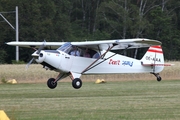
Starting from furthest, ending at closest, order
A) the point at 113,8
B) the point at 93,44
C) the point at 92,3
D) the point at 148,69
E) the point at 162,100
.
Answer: the point at 92,3, the point at 113,8, the point at 148,69, the point at 93,44, the point at 162,100

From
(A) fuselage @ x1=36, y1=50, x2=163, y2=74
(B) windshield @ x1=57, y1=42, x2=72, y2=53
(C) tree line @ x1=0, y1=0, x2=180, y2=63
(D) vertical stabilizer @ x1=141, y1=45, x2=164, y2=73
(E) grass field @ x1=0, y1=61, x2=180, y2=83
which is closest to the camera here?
(A) fuselage @ x1=36, y1=50, x2=163, y2=74

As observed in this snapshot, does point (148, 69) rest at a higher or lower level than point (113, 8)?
lower

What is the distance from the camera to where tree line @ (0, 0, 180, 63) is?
6419 cm

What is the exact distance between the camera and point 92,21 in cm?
7906

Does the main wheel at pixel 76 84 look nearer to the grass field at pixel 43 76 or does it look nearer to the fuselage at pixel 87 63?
the fuselage at pixel 87 63

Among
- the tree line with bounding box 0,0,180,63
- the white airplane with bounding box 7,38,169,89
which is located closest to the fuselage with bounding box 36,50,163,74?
the white airplane with bounding box 7,38,169,89

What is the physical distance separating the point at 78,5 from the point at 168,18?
14.4m

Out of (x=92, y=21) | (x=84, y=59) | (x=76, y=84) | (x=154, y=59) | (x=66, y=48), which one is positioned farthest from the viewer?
(x=92, y=21)

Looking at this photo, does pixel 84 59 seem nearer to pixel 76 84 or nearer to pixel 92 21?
pixel 76 84

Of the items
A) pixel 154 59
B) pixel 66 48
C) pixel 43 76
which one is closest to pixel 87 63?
pixel 66 48

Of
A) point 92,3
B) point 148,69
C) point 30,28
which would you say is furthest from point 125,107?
point 92,3

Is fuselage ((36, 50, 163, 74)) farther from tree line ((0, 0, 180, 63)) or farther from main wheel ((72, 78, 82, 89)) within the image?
tree line ((0, 0, 180, 63))

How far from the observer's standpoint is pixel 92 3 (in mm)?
79375

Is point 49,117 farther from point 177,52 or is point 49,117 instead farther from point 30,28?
point 177,52
